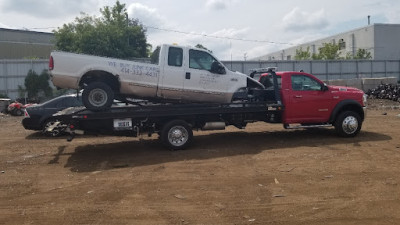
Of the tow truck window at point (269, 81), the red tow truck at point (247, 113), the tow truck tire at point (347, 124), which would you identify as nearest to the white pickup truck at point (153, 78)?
the red tow truck at point (247, 113)

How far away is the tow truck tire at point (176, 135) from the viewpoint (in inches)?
373

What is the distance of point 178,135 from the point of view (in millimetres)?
9586

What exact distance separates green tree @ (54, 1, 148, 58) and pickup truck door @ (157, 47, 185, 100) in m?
24.2

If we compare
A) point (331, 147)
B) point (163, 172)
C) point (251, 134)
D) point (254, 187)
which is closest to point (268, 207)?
point (254, 187)

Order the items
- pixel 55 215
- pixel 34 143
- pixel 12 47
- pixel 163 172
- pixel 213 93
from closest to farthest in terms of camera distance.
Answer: pixel 55 215 → pixel 163 172 → pixel 213 93 → pixel 34 143 → pixel 12 47

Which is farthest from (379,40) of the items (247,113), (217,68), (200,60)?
(200,60)

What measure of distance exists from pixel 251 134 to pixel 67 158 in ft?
18.8

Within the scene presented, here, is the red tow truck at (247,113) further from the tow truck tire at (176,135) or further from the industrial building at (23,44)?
the industrial building at (23,44)

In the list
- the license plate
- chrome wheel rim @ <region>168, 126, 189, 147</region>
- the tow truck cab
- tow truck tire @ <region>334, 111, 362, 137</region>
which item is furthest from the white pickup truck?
tow truck tire @ <region>334, 111, 362, 137</region>

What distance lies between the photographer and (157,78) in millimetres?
9555

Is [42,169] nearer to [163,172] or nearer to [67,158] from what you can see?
[67,158]

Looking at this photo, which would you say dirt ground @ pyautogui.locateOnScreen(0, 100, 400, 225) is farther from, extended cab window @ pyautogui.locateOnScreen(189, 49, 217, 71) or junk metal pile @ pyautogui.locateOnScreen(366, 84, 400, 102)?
junk metal pile @ pyautogui.locateOnScreen(366, 84, 400, 102)

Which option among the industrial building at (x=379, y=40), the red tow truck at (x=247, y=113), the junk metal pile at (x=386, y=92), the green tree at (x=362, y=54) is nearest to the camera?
the red tow truck at (x=247, y=113)

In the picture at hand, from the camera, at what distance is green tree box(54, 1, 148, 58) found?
110ft
